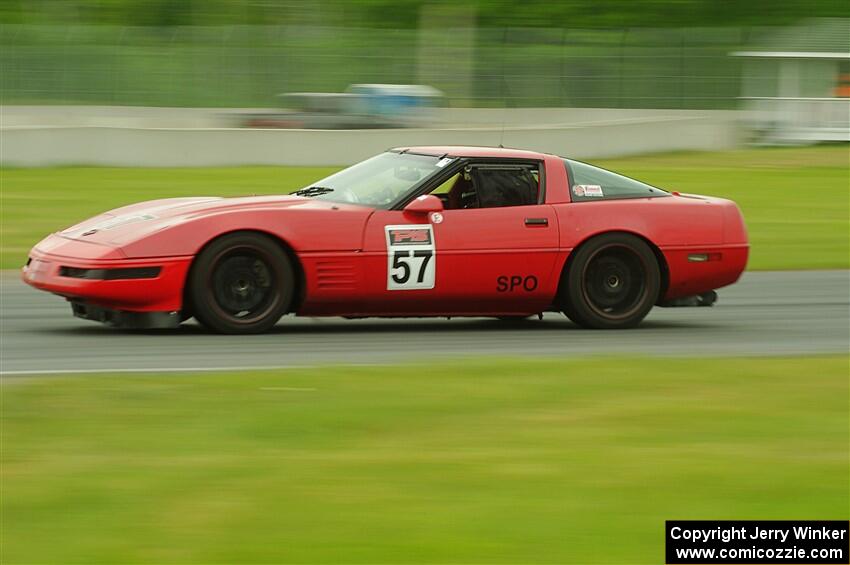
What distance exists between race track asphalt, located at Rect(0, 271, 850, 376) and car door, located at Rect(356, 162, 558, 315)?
24 centimetres

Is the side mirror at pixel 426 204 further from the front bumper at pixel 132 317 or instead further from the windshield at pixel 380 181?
the front bumper at pixel 132 317

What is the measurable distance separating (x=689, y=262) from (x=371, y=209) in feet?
7.75

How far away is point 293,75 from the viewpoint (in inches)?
1173

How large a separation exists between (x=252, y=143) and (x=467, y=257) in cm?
1464

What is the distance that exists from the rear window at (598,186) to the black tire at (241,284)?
7.20 ft

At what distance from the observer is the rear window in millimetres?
9750

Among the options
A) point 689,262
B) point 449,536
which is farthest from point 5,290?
point 449,536

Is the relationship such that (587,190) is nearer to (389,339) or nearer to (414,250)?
(414,250)

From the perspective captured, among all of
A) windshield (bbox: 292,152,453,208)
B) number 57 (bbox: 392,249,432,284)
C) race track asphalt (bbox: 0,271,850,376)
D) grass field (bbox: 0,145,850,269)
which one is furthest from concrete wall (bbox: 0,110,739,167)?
number 57 (bbox: 392,249,432,284)

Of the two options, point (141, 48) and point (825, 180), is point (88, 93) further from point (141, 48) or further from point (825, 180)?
point (825, 180)

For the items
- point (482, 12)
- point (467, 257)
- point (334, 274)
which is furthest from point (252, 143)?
point (482, 12)

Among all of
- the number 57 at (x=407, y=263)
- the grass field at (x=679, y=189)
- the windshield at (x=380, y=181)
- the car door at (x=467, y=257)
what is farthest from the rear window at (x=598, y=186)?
the grass field at (x=679, y=189)

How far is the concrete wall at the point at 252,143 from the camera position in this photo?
22078mm

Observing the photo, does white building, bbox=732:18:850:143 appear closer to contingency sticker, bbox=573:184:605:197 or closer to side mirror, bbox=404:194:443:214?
contingency sticker, bbox=573:184:605:197
